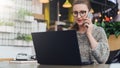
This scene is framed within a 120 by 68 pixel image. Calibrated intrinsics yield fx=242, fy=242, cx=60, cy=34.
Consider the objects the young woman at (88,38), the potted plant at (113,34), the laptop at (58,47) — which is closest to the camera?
the laptop at (58,47)

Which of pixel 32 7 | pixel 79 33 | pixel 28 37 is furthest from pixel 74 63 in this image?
pixel 32 7

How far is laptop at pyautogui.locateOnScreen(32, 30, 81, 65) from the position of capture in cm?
128

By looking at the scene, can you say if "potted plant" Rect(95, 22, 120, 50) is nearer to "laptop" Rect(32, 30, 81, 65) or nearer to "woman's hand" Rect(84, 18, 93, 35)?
"woman's hand" Rect(84, 18, 93, 35)

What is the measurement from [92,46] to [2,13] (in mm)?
4691

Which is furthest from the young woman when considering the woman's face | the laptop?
the laptop

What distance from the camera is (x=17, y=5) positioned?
254 inches

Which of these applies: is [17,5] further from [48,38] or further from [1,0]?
[48,38]

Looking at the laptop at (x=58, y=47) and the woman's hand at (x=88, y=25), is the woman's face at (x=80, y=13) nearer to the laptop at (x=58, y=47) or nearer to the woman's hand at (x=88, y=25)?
the woman's hand at (x=88, y=25)

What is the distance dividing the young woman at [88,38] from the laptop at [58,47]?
0.38 metres

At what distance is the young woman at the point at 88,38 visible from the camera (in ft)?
5.65

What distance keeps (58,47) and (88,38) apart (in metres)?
0.47

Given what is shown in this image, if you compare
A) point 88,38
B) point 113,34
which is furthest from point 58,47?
point 113,34

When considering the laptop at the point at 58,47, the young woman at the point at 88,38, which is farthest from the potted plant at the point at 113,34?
the laptop at the point at 58,47

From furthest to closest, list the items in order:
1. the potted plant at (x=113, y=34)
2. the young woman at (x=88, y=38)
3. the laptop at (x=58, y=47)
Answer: the potted plant at (x=113, y=34) → the young woman at (x=88, y=38) → the laptop at (x=58, y=47)
